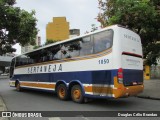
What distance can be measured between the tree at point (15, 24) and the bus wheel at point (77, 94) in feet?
20.6

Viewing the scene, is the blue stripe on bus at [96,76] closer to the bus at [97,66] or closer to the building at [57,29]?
the bus at [97,66]

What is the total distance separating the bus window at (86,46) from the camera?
13237mm

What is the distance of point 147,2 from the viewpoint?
1617 centimetres

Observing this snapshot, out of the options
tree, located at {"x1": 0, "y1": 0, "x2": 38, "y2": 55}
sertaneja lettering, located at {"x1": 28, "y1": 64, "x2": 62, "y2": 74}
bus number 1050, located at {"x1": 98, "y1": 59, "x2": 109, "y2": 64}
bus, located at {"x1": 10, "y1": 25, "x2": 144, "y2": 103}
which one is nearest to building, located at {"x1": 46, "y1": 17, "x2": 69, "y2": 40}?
tree, located at {"x1": 0, "y1": 0, "x2": 38, "y2": 55}

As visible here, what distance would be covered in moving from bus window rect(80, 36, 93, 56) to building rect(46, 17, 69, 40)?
89091 mm

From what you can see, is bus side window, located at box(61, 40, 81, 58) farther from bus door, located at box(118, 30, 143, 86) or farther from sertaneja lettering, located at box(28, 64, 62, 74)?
bus door, located at box(118, 30, 143, 86)

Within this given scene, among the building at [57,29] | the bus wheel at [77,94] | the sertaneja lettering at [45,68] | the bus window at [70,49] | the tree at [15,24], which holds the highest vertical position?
the building at [57,29]

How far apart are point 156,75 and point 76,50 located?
66.6ft

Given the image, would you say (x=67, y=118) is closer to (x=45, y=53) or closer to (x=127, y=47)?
(x=127, y=47)

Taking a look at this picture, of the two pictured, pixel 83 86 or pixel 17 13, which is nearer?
pixel 83 86

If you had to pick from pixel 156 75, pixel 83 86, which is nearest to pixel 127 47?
pixel 83 86

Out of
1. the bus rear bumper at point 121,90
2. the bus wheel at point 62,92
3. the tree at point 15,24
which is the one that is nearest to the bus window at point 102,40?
the bus rear bumper at point 121,90

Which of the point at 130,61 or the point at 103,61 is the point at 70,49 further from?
the point at 130,61

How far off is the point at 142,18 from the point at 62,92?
5982 millimetres
